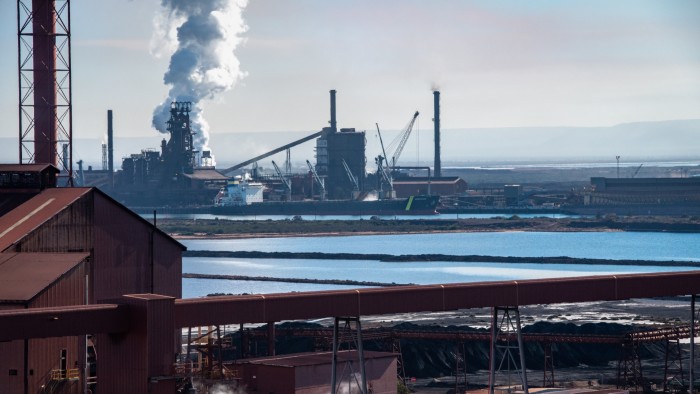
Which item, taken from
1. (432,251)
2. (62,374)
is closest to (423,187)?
(432,251)

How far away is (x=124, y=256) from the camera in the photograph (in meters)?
29.2

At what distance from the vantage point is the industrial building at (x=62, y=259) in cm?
2388

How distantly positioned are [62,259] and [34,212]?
2.56m

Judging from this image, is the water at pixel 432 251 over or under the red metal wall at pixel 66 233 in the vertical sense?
A: under

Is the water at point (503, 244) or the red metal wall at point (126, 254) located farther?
the water at point (503, 244)

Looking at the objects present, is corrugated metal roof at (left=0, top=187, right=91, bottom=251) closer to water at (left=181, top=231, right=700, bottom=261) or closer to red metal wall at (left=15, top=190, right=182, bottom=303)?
red metal wall at (left=15, top=190, right=182, bottom=303)

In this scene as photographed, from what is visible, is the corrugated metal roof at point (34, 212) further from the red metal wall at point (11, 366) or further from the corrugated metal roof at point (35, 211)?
the red metal wall at point (11, 366)

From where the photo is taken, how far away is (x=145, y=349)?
19.5 meters

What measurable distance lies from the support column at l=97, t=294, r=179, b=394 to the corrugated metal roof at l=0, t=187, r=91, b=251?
25.1 ft

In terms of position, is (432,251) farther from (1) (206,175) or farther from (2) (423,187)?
(2) (423,187)

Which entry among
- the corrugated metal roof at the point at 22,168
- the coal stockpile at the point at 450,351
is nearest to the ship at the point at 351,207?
the coal stockpile at the point at 450,351

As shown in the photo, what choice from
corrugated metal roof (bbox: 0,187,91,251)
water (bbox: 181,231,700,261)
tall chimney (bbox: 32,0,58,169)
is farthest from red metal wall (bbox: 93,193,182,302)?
water (bbox: 181,231,700,261)

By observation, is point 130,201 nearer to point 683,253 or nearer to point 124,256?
point 683,253

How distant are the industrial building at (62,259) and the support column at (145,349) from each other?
1776 millimetres
